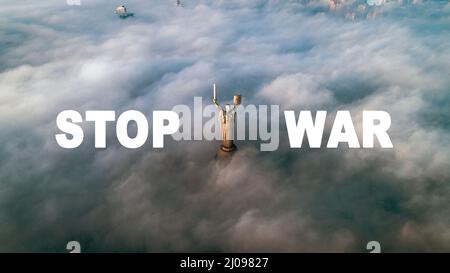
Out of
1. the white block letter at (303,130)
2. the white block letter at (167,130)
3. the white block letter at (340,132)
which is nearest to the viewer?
the white block letter at (340,132)

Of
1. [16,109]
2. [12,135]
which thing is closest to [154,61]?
[16,109]

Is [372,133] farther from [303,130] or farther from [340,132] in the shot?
[303,130]

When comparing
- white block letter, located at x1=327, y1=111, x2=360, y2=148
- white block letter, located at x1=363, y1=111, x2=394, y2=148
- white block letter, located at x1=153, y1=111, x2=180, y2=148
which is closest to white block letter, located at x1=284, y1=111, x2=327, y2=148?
white block letter, located at x1=327, y1=111, x2=360, y2=148

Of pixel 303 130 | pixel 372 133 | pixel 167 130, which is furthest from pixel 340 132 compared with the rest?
pixel 167 130

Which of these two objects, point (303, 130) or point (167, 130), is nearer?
point (303, 130)

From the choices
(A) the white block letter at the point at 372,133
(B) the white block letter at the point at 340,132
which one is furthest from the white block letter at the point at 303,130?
(A) the white block letter at the point at 372,133

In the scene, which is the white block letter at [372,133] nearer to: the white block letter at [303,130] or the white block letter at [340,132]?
the white block letter at [340,132]

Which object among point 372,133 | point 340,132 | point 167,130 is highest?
point 340,132

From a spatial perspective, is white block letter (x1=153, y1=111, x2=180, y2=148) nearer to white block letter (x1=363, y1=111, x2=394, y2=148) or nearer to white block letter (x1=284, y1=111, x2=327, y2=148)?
white block letter (x1=284, y1=111, x2=327, y2=148)

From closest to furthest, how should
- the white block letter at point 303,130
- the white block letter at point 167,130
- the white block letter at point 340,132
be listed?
the white block letter at point 340,132, the white block letter at point 303,130, the white block letter at point 167,130
